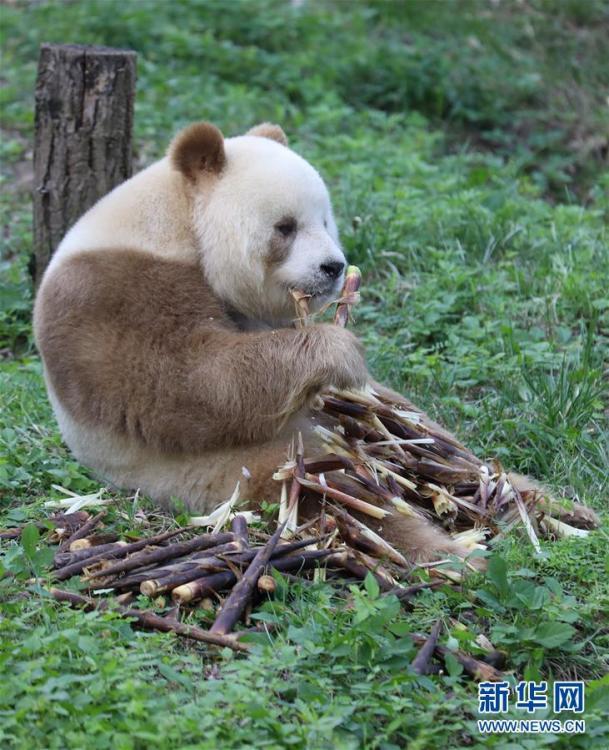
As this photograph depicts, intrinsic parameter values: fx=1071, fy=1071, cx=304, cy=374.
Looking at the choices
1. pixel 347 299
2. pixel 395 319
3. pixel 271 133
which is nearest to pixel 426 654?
pixel 347 299

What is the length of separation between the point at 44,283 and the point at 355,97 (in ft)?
20.0

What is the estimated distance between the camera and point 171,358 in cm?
427

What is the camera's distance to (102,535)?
13.5 ft

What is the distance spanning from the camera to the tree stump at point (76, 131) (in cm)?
612

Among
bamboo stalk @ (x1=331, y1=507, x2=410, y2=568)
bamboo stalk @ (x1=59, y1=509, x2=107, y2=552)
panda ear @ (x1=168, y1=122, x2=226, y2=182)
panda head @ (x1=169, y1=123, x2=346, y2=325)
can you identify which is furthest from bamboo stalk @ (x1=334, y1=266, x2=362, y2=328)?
bamboo stalk @ (x1=59, y1=509, x2=107, y2=552)

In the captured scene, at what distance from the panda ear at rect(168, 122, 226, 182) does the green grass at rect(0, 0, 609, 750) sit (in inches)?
55.5

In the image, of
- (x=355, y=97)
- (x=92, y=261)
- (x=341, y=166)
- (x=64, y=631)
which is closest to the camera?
(x=64, y=631)

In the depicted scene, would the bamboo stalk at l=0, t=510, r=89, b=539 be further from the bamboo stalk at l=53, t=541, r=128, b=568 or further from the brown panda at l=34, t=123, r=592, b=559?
the brown panda at l=34, t=123, r=592, b=559

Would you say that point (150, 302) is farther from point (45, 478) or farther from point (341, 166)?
point (341, 166)

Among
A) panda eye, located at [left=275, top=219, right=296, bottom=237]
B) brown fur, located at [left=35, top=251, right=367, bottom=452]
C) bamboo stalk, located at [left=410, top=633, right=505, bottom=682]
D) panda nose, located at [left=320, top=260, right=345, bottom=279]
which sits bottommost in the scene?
bamboo stalk, located at [left=410, top=633, right=505, bottom=682]

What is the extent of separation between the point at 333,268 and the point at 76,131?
2.35 m

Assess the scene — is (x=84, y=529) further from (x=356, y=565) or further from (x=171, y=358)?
(x=356, y=565)

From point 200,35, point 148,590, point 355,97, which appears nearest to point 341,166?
point 355,97

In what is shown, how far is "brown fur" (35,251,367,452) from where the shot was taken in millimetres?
4223
